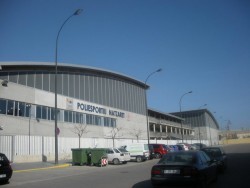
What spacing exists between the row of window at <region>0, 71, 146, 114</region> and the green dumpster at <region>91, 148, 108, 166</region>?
2276cm

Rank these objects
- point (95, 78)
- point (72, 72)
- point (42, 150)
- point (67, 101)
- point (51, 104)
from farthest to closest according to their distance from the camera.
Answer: point (95, 78)
point (72, 72)
point (67, 101)
point (51, 104)
point (42, 150)

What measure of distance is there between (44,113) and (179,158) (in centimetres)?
3078

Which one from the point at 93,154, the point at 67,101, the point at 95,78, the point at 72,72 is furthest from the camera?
the point at 95,78

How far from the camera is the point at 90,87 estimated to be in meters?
59.8

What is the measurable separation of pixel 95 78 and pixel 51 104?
2149cm

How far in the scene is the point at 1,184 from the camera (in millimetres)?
15711

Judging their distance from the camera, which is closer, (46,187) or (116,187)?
(116,187)

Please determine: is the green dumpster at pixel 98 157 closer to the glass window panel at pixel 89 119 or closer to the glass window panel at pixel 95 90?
the glass window panel at pixel 89 119

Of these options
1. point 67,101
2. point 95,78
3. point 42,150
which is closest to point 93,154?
point 42,150

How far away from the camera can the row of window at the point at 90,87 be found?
1916 inches

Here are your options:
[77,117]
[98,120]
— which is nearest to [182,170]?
[77,117]

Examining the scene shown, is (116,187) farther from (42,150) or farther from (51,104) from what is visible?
(51,104)

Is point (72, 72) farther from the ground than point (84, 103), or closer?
farther from the ground

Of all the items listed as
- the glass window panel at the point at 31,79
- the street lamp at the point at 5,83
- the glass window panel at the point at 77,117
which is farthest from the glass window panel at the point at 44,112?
the glass window panel at the point at 31,79
